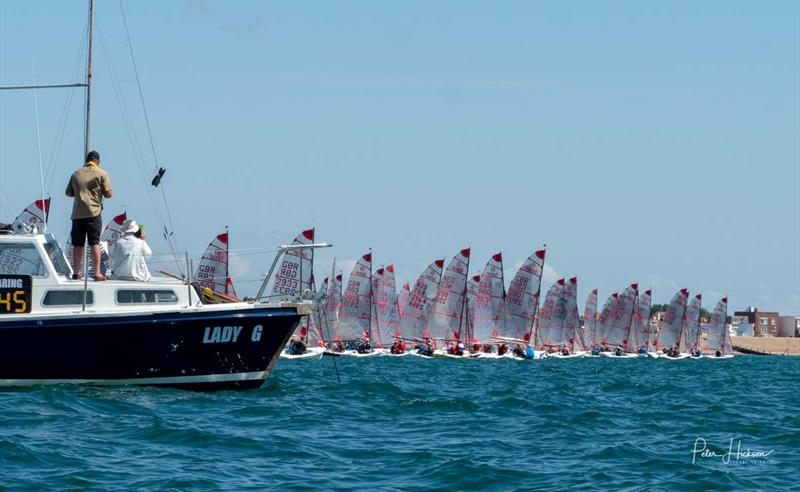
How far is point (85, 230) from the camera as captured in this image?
74.0ft

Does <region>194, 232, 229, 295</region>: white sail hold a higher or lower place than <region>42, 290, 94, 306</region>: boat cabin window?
higher

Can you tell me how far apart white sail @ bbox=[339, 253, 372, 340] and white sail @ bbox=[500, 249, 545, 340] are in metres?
10.3

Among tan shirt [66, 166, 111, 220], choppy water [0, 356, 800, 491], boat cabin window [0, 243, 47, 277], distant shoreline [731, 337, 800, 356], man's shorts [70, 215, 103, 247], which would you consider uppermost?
tan shirt [66, 166, 111, 220]

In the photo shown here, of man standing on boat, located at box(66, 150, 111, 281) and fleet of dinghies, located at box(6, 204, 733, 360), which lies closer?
man standing on boat, located at box(66, 150, 111, 281)

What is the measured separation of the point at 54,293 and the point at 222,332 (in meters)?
3.33

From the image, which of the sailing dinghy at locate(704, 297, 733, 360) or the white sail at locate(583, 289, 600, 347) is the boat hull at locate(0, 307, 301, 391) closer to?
the white sail at locate(583, 289, 600, 347)

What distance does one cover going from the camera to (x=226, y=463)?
49.7ft

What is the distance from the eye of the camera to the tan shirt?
22.3 meters

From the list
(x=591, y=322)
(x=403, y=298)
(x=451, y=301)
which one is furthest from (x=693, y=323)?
(x=451, y=301)

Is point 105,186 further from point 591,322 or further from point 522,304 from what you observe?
point 591,322

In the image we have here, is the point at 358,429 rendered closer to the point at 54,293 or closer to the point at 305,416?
the point at 305,416

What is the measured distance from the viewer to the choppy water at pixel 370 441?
47.4ft

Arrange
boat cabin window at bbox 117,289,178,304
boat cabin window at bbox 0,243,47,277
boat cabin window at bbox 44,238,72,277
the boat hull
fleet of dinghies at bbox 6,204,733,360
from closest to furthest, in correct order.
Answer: the boat hull → boat cabin window at bbox 0,243,47,277 → boat cabin window at bbox 117,289,178,304 → boat cabin window at bbox 44,238,72,277 → fleet of dinghies at bbox 6,204,733,360

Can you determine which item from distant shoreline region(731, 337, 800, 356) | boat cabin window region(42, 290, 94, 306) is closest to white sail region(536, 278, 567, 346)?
distant shoreline region(731, 337, 800, 356)
